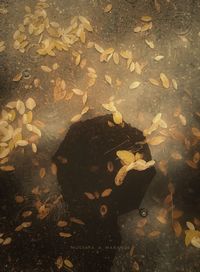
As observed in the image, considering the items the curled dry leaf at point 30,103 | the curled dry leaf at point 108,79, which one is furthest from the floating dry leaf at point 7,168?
the curled dry leaf at point 108,79

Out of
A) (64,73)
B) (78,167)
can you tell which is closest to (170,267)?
(78,167)

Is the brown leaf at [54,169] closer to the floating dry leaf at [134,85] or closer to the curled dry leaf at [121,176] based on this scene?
the curled dry leaf at [121,176]

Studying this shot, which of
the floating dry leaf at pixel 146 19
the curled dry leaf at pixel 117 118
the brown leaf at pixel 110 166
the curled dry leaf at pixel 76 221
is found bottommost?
the curled dry leaf at pixel 76 221

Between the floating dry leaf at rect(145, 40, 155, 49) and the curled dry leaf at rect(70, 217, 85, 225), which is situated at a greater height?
the floating dry leaf at rect(145, 40, 155, 49)

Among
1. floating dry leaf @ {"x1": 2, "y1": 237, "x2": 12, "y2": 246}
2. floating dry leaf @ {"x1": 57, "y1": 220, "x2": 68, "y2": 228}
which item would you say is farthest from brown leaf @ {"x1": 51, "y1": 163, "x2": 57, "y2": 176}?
floating dry leaf @ {"x1": 2, "y1": 237, "x2": 12, "y2": 246}

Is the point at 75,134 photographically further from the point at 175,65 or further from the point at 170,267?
the point at 170,267

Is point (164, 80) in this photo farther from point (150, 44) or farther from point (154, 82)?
point (150, 44)

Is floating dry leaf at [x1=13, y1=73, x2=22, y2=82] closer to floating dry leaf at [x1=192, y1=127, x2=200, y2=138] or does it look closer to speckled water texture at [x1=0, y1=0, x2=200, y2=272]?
speckled water texture at [x1=0, y1=0, x2=200, y2=272]
